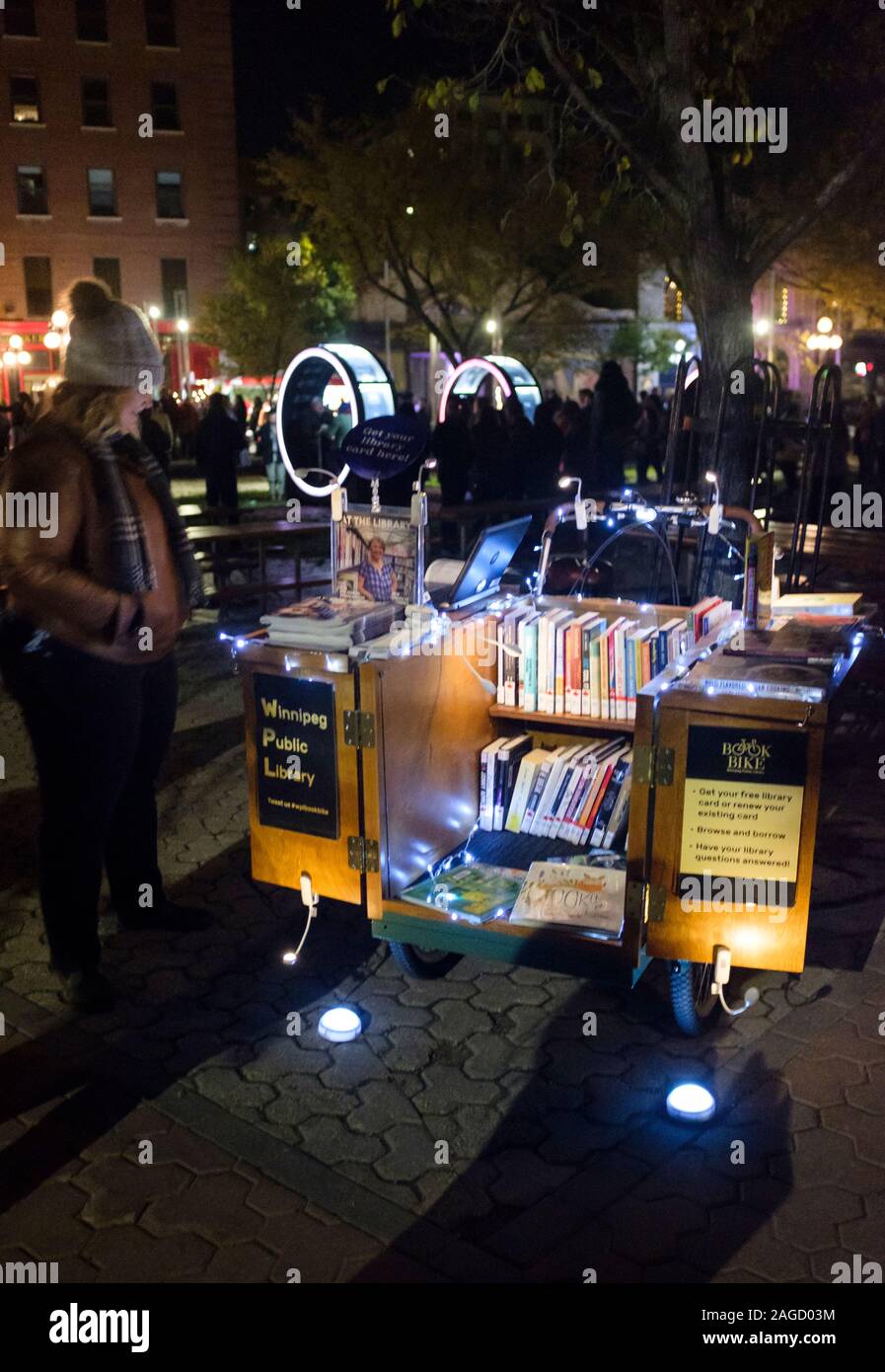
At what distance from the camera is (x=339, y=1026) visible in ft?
14.0

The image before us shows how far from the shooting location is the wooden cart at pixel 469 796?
3.75m

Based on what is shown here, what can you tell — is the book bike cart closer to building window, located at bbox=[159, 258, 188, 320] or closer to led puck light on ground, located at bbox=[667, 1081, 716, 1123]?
led puck light on ground, located at bbox=[667, 1081, 716, 1123]

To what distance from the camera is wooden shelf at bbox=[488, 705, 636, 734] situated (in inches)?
184

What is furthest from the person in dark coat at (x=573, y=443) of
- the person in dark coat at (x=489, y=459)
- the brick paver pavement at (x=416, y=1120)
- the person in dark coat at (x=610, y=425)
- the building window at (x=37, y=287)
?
the building window at (x=37, y=287)

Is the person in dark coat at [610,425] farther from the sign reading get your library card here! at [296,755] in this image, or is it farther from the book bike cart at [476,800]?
the sign reading get your library card here! at [296,755]

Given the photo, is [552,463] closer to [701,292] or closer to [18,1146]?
[701,292]

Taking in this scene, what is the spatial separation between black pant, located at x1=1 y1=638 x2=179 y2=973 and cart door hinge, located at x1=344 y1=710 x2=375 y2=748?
0.87 m

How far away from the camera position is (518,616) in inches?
196

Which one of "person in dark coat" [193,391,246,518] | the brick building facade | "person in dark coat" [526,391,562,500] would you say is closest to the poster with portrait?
"person in dark coat" [526,391,562,500]

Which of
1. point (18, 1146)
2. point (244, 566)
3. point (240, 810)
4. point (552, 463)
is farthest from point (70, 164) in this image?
point (18, 1146)

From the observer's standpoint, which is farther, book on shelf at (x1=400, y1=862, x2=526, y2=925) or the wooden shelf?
the wooden shelf

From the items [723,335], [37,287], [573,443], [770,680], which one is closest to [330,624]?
[770,680]

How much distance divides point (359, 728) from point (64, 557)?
121 centimetres

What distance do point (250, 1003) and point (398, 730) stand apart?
1239 mm
